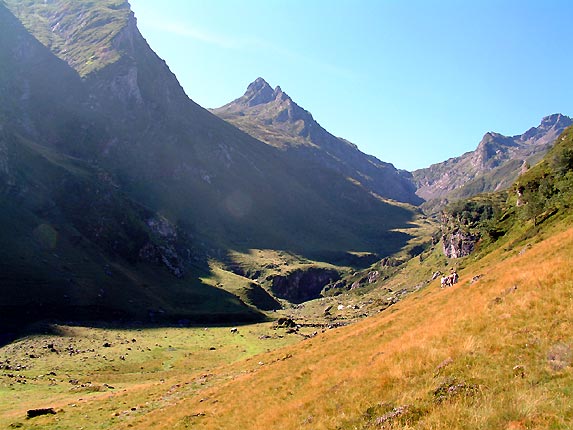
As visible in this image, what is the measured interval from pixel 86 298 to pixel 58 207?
6672 cm

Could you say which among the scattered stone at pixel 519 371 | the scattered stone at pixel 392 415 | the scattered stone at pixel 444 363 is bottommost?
the scattered stone at pixel 392 415

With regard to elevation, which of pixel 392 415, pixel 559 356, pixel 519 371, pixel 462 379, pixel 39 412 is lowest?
pixel 39 412

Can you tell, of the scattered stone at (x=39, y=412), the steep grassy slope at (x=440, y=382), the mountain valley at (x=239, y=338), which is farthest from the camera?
the scattered stone at (x=39, y=412)

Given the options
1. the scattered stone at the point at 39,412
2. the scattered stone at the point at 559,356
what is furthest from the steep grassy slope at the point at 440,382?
the scattered stone at the point at 39,412


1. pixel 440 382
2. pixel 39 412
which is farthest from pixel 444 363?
pixel 39 412

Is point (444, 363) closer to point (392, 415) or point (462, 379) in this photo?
point (462, 379)

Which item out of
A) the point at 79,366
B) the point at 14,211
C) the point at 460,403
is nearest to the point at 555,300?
the point at 460,403

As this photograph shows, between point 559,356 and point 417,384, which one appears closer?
point 559,356

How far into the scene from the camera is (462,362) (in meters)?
19.2

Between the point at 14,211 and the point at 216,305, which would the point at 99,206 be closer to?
the point at 14,211

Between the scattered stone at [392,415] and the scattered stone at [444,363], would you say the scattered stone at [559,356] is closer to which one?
the scattered stone at [444,363]

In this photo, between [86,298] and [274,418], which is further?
[86,298]

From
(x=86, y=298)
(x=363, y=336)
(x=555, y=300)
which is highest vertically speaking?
(x=555, y=300)

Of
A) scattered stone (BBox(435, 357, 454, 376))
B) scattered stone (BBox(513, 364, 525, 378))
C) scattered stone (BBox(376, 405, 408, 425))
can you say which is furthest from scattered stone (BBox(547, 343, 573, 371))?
scattered stone (BBox(376, 405, 408, 425))
